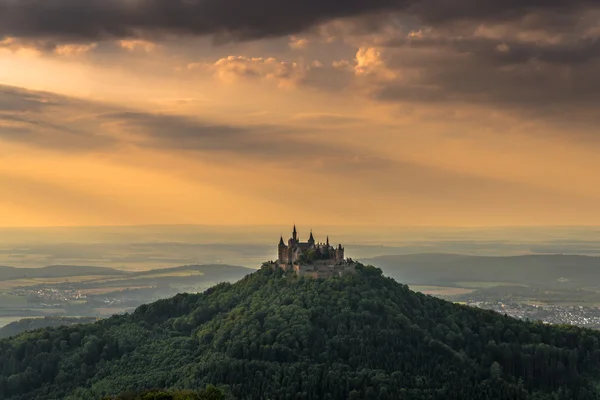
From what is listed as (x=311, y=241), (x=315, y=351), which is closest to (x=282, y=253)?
(x=311, y=241)

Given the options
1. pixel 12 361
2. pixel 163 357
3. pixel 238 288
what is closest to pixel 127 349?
pixel 163 357

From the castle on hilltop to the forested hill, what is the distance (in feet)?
9.20

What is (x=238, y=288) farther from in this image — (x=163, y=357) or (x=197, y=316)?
(x=163, y=357)

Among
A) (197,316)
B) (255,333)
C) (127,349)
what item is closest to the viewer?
(255,333)

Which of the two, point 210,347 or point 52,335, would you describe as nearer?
point 210,347

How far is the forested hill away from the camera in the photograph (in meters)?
100

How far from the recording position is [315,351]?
107m

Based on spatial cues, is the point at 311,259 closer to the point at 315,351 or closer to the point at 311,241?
the point at 311,241

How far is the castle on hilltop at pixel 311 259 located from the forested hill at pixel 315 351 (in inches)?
110

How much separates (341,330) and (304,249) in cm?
2588

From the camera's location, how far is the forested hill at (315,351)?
328 ft

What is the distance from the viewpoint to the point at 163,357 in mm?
112875

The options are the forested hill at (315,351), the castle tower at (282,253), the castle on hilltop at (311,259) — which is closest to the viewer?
the forested hill at (315,351)

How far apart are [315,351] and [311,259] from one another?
27206 millimetres
